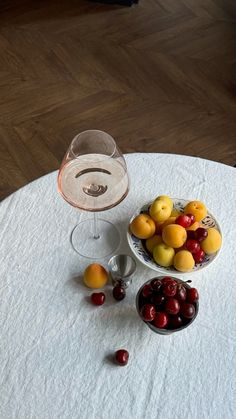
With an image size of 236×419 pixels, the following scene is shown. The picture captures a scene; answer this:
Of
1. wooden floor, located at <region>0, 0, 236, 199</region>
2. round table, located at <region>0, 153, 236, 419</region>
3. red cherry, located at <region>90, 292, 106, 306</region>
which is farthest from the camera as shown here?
wooden floor, located at <region>0, 0, 236, 199</region>

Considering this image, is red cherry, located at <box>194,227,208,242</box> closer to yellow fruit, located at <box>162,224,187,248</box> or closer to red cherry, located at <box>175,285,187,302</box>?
yellow fruit, located at <box>162,224,187,248</box>

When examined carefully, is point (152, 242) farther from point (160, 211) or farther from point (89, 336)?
point (89, 336)

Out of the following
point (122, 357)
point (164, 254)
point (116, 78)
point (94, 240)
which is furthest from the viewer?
point (116, 78)

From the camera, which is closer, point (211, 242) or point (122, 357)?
point (122, 357)

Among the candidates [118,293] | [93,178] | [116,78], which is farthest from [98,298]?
[116,78]

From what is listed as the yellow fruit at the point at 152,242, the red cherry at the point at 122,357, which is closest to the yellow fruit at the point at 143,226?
the yellow fruit at the point at 152,242

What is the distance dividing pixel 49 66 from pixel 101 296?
1.68 meters

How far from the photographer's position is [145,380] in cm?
90

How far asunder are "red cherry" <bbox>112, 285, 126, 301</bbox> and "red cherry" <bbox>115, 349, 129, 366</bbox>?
116 mm

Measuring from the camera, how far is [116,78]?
7.86 feet

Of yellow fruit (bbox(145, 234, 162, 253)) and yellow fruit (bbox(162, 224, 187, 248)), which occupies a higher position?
yellow fruit (bbox(162, 224, 187, 248))

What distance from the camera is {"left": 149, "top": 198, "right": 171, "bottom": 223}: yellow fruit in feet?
3.45

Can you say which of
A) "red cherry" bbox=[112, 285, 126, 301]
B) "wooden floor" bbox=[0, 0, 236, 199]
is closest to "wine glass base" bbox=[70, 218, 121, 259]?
"red cherry" bbox=[112, 285, 126, 301]

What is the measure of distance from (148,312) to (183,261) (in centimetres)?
14
